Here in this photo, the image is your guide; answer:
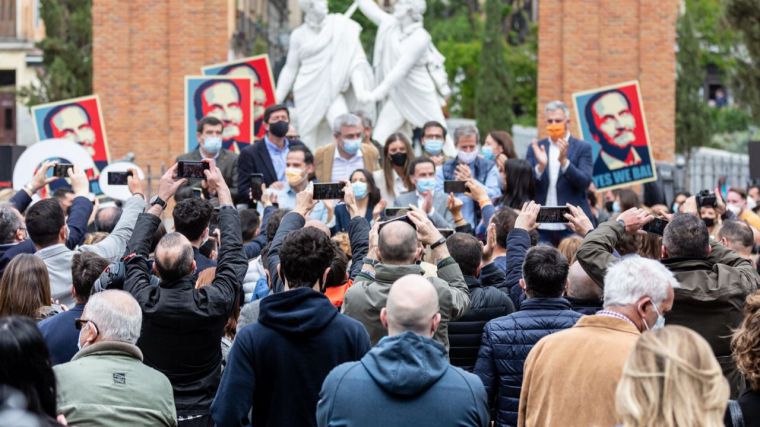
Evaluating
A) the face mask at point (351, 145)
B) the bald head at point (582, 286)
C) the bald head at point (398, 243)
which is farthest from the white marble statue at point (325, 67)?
the bald head at point (398, 243)

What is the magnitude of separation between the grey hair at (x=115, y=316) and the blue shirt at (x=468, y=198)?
6.23m

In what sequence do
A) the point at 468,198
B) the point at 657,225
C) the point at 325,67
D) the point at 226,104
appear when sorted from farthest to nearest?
the point at 325,67
the point at 226,104
the point at 468,198
the point at 657,225

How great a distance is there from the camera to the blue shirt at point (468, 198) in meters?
12.3

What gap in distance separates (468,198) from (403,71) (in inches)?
251

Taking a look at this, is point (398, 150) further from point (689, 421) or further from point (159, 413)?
point (689, 421)

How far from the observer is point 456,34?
2005 inches

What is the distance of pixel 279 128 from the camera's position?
13.3m

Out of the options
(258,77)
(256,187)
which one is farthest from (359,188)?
(258,77)

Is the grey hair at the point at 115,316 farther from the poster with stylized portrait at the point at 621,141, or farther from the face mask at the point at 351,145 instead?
the poster with stylized portrait at the point at 621,141

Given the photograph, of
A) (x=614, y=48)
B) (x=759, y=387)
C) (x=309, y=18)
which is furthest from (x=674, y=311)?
(x=614, y=48)

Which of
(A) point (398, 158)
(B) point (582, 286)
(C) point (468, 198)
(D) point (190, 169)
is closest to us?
(B) point (582, 286)

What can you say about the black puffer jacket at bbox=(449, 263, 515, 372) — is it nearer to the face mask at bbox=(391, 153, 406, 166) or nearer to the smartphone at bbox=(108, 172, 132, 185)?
the smartphone at bbox=(108, 172, 132, 185)

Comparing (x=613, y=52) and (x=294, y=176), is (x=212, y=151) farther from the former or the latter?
(x=613, y=52)

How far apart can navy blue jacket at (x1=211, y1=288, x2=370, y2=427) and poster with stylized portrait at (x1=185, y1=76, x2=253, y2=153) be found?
430 inches
